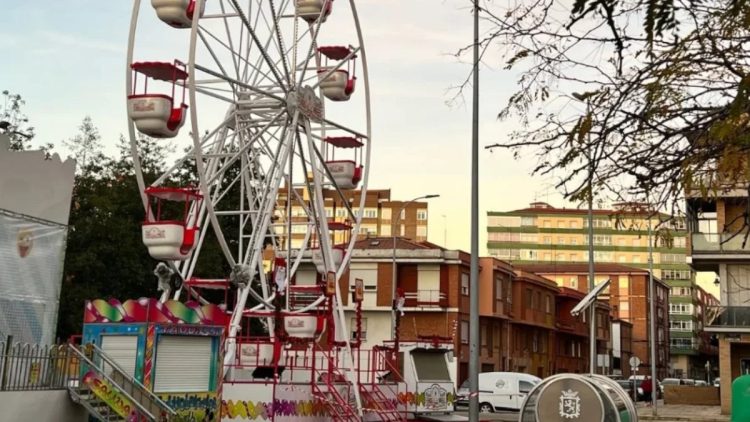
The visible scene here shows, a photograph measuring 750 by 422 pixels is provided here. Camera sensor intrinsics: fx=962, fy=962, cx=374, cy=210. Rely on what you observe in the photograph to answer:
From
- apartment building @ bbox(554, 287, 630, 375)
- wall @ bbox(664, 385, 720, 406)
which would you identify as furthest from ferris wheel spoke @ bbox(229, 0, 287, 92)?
apartment building @ bbox(554, 287, 630, 375)

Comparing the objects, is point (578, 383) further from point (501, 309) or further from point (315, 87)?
point (501, 309)

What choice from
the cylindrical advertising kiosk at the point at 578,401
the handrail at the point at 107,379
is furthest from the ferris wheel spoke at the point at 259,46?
the cylindrical advertising kiosk at the point at 578,401

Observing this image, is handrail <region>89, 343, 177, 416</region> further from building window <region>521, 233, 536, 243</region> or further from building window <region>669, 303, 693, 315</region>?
building window <region>521, 233, 536, 243</region>

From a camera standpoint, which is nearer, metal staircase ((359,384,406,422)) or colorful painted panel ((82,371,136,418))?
colorful painted panel ((82,371,136,418))

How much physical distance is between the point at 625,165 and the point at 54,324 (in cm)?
1303

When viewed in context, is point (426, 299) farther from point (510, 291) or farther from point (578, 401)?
point (578, 401)

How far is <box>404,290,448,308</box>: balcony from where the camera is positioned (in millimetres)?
51906

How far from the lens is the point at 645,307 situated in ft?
314

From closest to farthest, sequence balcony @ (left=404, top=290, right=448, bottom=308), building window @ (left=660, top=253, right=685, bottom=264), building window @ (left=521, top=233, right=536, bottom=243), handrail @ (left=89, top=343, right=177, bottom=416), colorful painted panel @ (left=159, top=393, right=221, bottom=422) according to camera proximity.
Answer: handrail @ (left=89, top=343, right=177, bottom=416) → colorful painted panel @ (left=159, top=393, right=221, bottom=422) → balcony @ (left=404, top=290, right=448, bottom=308) → building window @ (left=660, top=253, right=685, bottom=264) → building window @ (left=521, top=233, right=536, bottom=243)

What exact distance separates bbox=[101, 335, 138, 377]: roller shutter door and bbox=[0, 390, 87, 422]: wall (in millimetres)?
870

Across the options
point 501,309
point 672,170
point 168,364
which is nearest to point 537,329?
point 501,309

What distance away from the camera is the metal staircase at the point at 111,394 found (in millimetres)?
16031

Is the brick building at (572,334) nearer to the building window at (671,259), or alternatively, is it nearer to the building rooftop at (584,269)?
the building rooftop at (584,269)

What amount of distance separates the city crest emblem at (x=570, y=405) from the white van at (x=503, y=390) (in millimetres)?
24092
